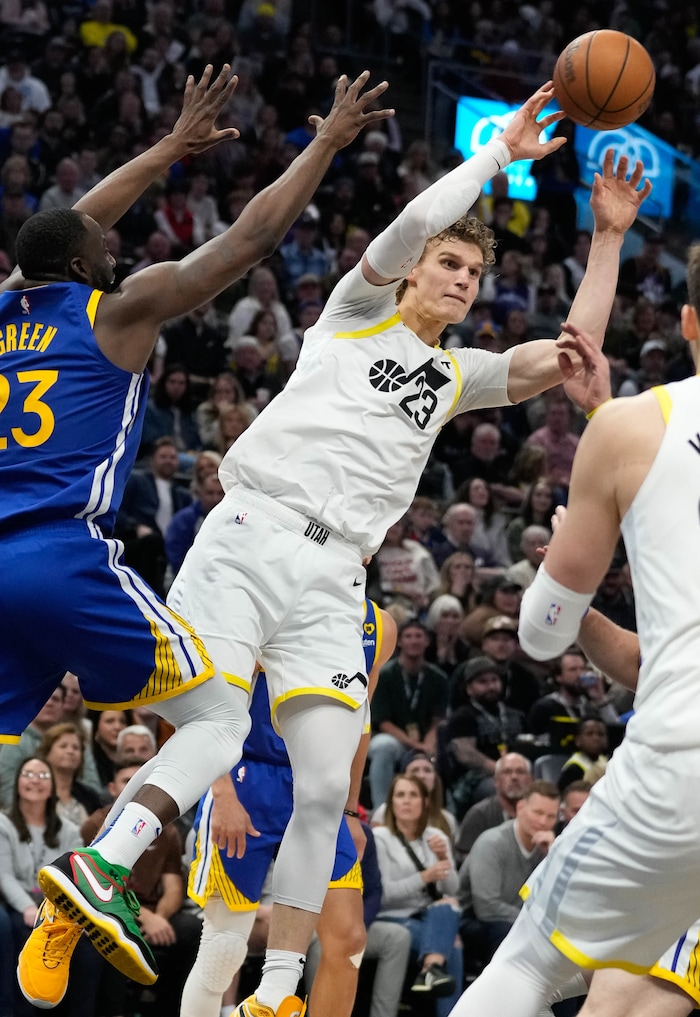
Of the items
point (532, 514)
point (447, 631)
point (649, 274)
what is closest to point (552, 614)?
point (447, 631)

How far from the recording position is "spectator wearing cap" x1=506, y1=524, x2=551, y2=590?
1229 centimetres

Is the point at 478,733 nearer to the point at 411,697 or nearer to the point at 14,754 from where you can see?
the point at 411,697

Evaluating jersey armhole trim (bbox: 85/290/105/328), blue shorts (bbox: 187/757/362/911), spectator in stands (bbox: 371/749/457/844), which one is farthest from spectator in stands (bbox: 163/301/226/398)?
jersey armhole trim (bbox: 85/290/105/328)

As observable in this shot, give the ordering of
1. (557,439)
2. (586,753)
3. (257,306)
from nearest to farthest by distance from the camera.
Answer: (586,753) < (257,306) < (557,439)

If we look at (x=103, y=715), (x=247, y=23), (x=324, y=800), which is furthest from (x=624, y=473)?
(x=247, y=23)

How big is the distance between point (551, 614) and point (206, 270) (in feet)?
5.95

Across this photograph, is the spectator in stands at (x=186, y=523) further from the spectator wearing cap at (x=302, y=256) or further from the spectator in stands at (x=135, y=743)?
the spectator wearing cap at (x=302, y=256)

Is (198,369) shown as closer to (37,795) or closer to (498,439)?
(498,439)

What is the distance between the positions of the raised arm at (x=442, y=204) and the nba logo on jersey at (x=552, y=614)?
1919 millimetres

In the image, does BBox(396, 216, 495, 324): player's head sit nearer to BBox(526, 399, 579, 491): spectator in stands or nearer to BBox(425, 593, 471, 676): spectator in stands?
BBox(425, 593, 471, 676): spectator in stands

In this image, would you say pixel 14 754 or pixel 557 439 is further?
pixel 557 439

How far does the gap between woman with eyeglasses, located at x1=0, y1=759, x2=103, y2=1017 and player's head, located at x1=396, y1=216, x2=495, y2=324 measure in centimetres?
391

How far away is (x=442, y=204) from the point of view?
17.0 ft

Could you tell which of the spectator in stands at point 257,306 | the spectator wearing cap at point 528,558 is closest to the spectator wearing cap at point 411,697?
the spectator wearing cap at point 528,558
